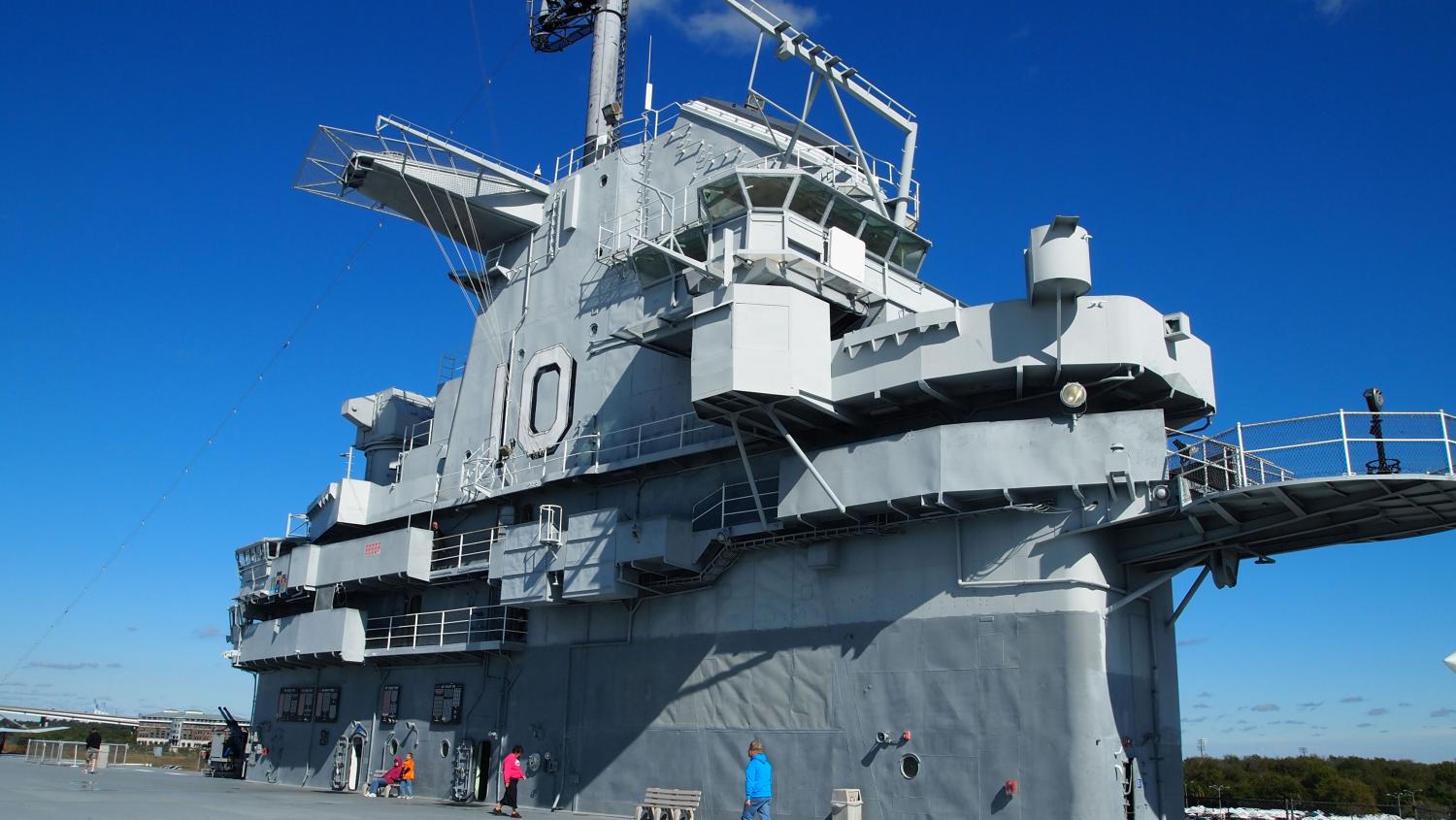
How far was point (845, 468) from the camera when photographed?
1828 cm

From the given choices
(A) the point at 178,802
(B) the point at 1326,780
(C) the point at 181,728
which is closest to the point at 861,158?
(A) the point at 178,802

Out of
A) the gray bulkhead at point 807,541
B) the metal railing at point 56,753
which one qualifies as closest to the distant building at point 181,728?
the metal railing at point 56,753

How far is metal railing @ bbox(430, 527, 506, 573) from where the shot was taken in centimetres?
2577

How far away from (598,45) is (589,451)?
13737mm

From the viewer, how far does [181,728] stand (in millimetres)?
66062

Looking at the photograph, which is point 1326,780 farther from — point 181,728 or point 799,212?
point 181,728

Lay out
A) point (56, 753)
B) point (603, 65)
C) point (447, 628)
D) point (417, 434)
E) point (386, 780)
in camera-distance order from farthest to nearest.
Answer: point (56, 753), point (417, 434), point (603, 65), point (447, 628), point (386, 780)

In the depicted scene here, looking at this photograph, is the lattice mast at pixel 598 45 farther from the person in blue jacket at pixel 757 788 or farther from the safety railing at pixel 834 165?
the person in blue jacket at pixel 757 788

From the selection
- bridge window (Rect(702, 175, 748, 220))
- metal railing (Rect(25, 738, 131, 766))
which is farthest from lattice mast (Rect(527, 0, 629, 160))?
metal railing (Rect(25, 738, 131, 766))

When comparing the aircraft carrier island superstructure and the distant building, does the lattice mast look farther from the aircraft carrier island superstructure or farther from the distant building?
the distant building

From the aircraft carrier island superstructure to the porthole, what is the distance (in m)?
0.06

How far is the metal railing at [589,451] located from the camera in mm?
21484

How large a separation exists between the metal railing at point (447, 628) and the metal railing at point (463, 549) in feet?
A: 3.67

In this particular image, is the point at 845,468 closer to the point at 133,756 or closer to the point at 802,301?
the point at 802,301
